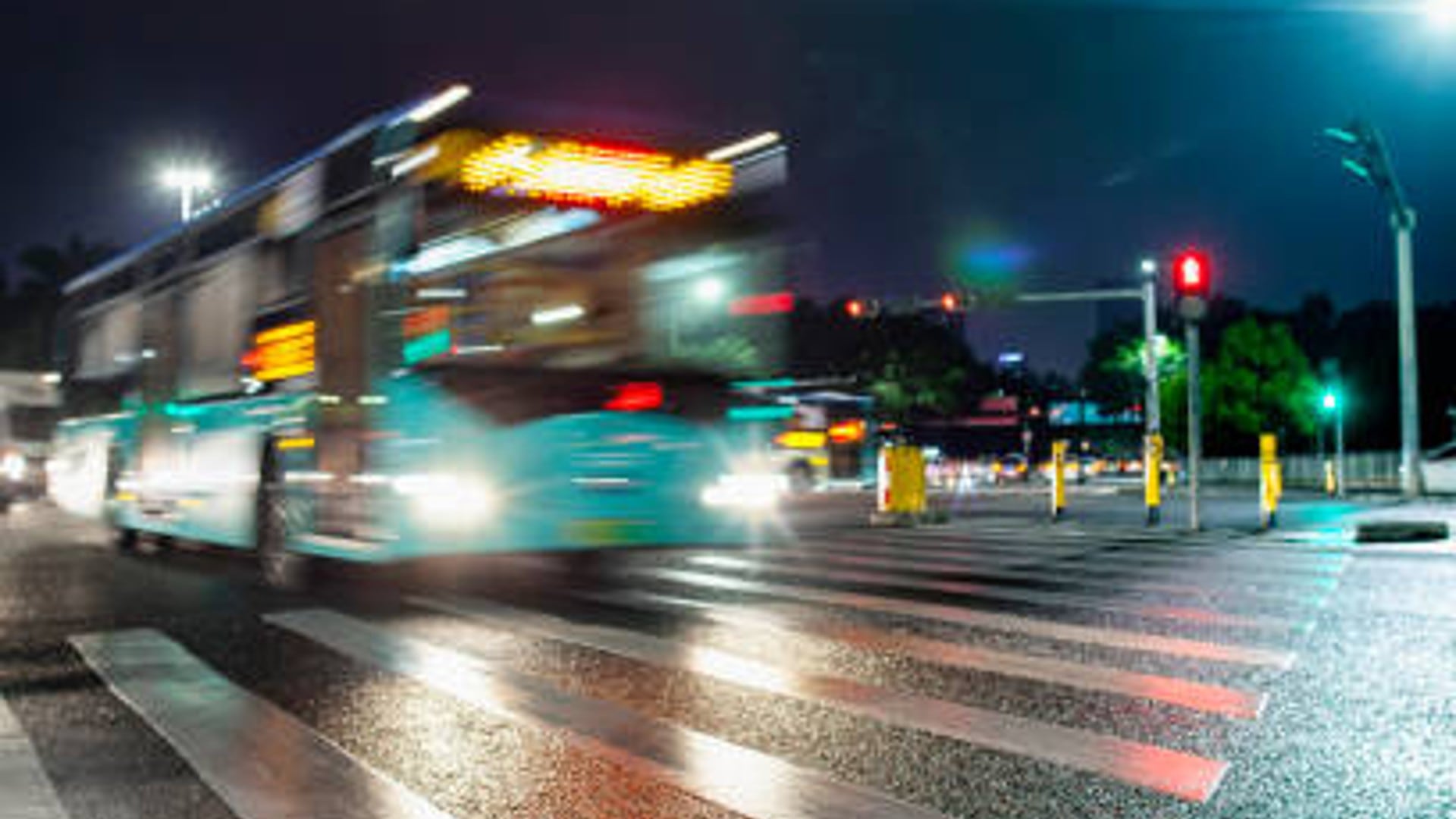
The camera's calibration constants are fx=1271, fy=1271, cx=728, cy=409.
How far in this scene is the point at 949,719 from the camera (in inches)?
222

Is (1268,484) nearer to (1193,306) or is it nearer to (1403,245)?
(1193,306)

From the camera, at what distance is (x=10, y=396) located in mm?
24797

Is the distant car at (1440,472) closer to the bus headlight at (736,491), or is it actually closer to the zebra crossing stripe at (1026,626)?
the bus headlight at (736,491)

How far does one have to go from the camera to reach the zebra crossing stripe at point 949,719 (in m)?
4.72

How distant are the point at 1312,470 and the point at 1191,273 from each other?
1560 inches

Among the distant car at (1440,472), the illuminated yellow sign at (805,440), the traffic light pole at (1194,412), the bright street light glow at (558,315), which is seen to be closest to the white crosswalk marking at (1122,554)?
the traffic light pole at (1194,412)

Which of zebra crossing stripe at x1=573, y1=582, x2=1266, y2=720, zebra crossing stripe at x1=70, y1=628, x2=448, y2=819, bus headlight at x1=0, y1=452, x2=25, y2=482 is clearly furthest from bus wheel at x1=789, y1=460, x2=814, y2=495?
zebra crossing stripe at x1=70, y1=628, x2=448, y2=819

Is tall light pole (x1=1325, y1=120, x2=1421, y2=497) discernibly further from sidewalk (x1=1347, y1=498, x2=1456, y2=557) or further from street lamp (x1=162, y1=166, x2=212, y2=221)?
street lamp (x1=162, y1=166, x2=212, y2=221)

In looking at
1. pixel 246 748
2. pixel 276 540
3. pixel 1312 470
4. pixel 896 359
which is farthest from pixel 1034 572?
pixel 896 359

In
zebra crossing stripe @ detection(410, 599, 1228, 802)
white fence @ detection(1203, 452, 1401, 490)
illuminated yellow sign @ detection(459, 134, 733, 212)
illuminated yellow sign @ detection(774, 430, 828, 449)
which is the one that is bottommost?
zebra crossing stripe @ detection(410, 599, 1228, 802)

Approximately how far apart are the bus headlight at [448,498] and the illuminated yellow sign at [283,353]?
6.02 feet

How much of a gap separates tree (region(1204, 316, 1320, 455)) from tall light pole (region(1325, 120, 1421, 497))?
25957 millimetres

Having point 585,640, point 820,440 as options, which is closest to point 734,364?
point 585,640

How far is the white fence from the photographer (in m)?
47.9
